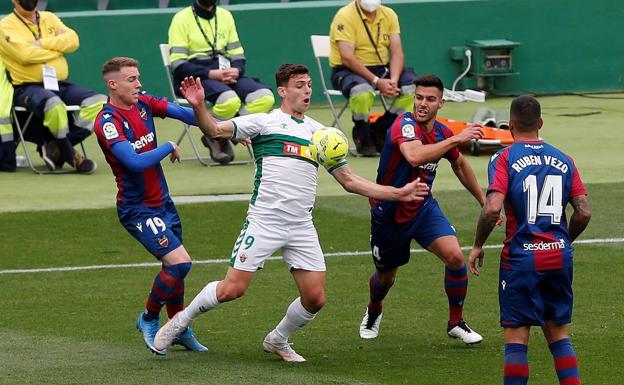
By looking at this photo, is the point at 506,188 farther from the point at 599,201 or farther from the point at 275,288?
the point at 599,201

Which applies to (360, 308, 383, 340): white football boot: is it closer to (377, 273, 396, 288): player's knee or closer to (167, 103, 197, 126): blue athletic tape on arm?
(377, 273, 396, 288): player's knee

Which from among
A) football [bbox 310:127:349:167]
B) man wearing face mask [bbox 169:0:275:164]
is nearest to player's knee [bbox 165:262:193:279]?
football [bbox 310:127:349:167]

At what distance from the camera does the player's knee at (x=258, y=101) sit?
16250 millimetres

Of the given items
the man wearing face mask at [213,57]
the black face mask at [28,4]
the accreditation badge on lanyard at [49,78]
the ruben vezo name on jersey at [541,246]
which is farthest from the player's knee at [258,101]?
the ruben vezo name on jersey at [541,246]

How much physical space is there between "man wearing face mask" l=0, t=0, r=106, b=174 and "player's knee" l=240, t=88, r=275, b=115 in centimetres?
166

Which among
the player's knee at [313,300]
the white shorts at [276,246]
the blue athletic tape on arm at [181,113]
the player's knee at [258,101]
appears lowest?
the player's knee at [258,101]

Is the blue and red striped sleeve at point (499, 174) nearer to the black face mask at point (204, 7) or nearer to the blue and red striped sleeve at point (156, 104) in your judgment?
the blue and red striped sleeve at point (156, 104)

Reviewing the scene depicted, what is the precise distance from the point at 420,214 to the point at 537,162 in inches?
80.6

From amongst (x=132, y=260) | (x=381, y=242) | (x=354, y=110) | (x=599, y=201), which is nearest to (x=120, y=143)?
(x=381, y=242)

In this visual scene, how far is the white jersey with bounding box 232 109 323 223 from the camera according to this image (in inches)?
342

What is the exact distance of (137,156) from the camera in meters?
8.84

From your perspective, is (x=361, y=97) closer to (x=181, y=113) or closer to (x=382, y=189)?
(x=181, y=113)

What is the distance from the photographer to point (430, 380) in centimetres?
827

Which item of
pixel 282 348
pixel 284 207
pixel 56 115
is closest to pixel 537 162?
pixel 284 207
